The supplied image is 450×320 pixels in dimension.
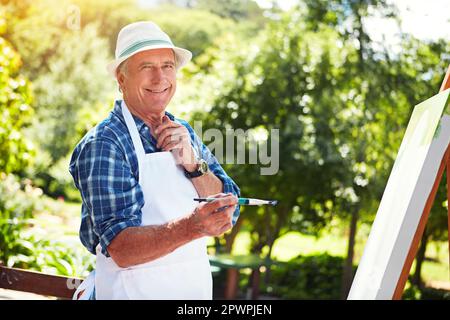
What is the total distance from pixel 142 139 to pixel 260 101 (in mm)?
5711

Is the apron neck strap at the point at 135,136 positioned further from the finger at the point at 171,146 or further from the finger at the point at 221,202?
the finger at the point at 221,202

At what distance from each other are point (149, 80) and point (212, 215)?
0.50 m

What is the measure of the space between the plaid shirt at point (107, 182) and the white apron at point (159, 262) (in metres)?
0.04

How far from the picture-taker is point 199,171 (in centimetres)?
231

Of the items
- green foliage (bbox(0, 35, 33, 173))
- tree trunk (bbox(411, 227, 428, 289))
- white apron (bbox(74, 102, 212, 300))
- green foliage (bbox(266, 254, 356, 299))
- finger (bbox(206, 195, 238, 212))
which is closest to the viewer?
finger (bbox(206, 195, 238, 212))

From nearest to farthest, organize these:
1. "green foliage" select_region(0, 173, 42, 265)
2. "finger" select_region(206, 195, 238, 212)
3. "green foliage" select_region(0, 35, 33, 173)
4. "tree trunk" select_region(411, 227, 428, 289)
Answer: "finger" select_region(206, 195, 238, 212) → "green foliage" select_region(0, 173, 42, 265) → "green foliage" select_region(0, 35, 33, 173) → "tree trunk" select_region(411, 227, 428, 289)

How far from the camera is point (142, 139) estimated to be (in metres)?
2.23

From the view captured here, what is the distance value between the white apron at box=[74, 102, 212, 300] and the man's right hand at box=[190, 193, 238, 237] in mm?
203

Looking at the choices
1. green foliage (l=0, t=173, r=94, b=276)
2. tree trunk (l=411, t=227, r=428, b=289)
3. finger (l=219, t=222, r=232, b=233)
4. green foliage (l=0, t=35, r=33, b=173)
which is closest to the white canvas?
finger (l=219, t=222, r=232, b=233)

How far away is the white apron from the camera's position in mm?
2135

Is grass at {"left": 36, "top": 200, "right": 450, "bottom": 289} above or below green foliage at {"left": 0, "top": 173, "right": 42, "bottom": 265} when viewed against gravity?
below

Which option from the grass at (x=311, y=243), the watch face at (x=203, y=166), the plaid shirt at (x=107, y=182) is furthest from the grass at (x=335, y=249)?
the plaid shirt at (x=107, y=182)

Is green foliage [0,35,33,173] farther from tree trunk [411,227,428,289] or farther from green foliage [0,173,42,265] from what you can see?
tree trunk [411,227,428,289]
